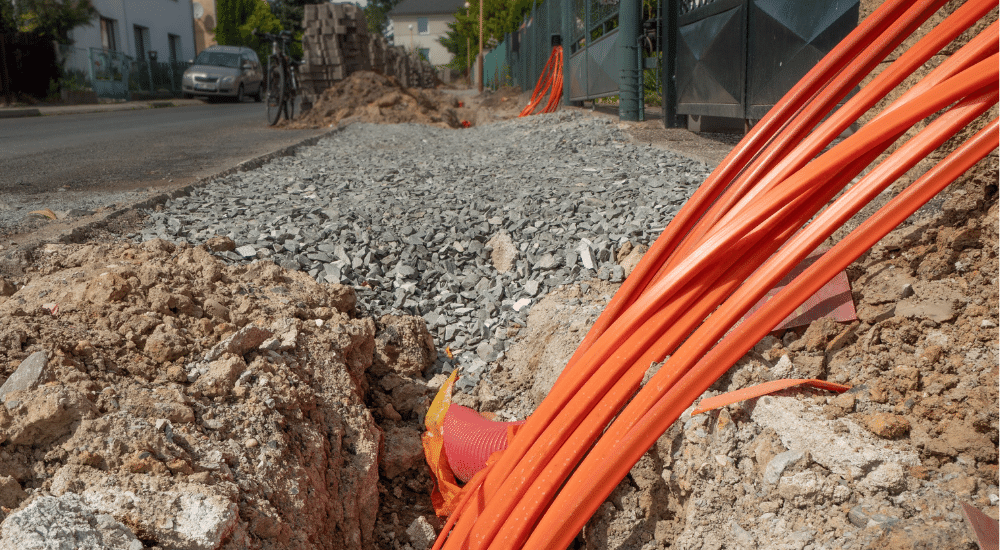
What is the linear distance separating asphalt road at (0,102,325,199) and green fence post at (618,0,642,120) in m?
3.68

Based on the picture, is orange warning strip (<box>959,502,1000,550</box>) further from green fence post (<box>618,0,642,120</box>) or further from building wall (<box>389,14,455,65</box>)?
building wall (<box>389,14,455,65</box>)

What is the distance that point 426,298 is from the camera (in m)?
3.16

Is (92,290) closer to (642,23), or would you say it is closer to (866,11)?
(866,11)

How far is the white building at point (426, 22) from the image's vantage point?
5778 cm

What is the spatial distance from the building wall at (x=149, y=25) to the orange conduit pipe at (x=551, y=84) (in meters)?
17.7

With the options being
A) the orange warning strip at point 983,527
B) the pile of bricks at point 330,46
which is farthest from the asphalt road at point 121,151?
the orange warning strip at point 983,527

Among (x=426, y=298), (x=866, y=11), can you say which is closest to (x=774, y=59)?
(x=866, y=11)

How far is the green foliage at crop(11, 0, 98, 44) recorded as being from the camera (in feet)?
61.3

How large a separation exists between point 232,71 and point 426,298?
19.7 m

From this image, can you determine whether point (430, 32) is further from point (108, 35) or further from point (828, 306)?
point (828, 306)

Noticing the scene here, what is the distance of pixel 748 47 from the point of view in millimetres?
4141

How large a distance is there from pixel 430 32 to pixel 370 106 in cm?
5055

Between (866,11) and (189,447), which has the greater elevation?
(866,11)

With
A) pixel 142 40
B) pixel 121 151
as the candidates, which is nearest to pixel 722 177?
pixel 121 151
